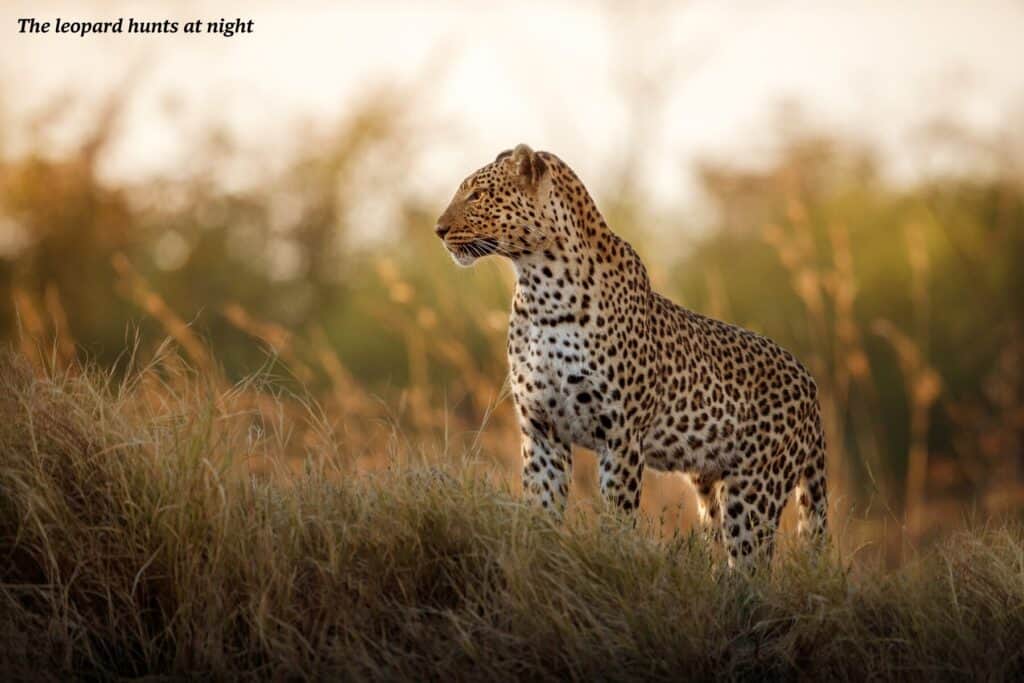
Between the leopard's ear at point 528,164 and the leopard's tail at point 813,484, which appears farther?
the leopard's tail at point 813,484

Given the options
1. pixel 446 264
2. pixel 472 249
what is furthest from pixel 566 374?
pixel 446 264

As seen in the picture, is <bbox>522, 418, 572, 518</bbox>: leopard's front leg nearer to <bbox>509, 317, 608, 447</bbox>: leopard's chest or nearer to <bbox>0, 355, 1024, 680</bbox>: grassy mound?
<bbox>509, 317, 608, 447</bbox>: leopard's chest

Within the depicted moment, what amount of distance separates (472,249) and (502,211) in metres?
0.20

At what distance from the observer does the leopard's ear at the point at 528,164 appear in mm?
6023

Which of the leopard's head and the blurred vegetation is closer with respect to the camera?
the leopard's head

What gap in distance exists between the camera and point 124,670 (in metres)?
4.91

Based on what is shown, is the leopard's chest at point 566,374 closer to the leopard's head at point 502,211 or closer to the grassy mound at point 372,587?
the leopard's head at point 502,211

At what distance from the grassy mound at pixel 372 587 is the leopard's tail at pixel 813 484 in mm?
1599

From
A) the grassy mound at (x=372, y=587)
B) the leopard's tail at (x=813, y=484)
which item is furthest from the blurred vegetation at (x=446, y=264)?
the grassy mound at (x=372, y=587)

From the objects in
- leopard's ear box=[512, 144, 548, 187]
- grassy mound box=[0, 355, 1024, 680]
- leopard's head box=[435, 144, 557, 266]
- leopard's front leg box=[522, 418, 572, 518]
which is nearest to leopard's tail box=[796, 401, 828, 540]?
leopard's front leg box=[522, 418, 572, 518]

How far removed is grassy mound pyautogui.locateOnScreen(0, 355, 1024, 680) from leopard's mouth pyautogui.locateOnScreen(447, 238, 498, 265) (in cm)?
97

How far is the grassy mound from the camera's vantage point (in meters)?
4.82

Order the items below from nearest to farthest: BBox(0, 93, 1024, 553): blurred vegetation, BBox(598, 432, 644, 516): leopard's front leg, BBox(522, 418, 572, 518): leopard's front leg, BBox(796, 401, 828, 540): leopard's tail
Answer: BBox(598, 432, 644, 516): leopard's front leg → BBox(522, 418, 572, 518): leopard's front leg → BBox(796, 401, 828, 540): leopard's tail → BBox(0, 93, 1024, 553): blurred vegetation

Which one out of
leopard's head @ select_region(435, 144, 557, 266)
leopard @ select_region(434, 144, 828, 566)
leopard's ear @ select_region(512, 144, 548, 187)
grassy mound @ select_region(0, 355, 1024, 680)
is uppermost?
leopard's ear @ select_region(512, 144, 548, 187)
